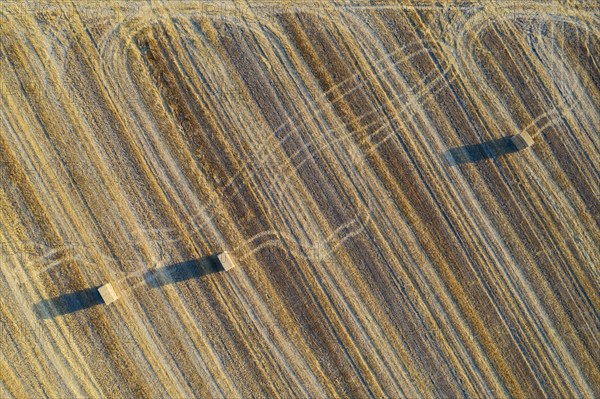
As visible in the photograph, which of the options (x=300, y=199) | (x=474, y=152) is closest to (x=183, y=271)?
(x=300, y=199)

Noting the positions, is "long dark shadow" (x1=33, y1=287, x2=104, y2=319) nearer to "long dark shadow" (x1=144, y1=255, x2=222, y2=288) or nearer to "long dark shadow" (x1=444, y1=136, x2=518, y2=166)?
"long dark shadow" (x1=144, y1=255, x2=222, y2=288)

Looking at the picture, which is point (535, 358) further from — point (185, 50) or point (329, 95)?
point (185, 50)

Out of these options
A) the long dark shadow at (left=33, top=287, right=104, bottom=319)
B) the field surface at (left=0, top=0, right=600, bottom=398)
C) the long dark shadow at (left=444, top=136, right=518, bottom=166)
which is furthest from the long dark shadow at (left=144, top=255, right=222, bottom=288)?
the long dark shadow at (left=444, top=136, right=518, bottom=166)

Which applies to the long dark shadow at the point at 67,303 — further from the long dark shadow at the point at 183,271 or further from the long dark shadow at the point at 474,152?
the long dark shadow at the point at 474,152

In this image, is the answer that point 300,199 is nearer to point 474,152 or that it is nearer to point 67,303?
point 474,152

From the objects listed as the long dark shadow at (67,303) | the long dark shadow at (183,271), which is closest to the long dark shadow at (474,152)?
the long dark shadow at (183,271)

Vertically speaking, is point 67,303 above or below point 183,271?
above

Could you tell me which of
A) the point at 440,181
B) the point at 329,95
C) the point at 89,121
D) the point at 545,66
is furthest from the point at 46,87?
the point at 545,66
